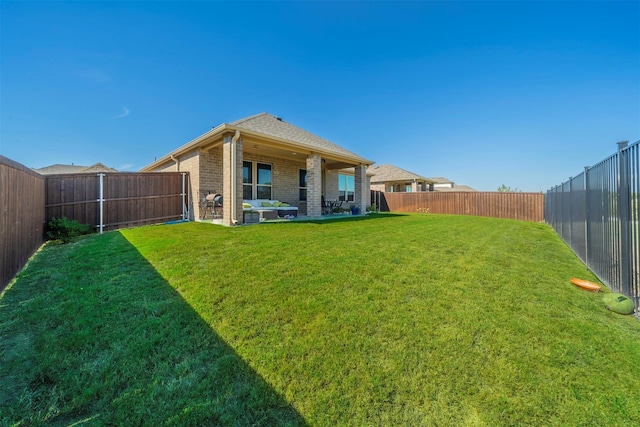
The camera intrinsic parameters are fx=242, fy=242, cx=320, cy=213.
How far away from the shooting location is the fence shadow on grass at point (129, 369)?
5.65 ft

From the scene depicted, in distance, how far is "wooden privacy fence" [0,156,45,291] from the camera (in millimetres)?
3639

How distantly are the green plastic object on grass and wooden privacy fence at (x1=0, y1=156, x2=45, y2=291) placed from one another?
340 inches

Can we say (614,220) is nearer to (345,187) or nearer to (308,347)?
(308,347)

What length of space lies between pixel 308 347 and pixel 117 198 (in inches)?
390

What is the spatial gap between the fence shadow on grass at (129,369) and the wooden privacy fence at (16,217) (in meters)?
0.87

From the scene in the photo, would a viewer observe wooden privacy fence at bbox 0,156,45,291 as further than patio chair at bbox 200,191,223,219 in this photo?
No

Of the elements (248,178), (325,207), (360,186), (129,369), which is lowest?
(129,369)

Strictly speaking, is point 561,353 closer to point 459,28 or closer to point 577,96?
point 459,28

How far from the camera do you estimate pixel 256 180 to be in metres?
11.9

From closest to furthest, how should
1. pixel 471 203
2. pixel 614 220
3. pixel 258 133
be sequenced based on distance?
pixel 614 220, pixel 258 133, pixel 471 203

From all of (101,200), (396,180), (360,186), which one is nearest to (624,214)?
(360,186)

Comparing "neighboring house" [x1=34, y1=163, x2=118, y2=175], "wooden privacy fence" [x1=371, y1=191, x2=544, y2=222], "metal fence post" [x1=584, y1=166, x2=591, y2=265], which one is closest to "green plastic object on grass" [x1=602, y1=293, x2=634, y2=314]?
"metal fence post" [x1=584, y1=166, x2=591, y2=265]

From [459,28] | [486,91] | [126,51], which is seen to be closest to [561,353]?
[459,28]

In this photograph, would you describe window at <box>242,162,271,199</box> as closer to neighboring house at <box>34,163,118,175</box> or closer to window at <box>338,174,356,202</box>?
window at <box>338,174,356,202</box>
